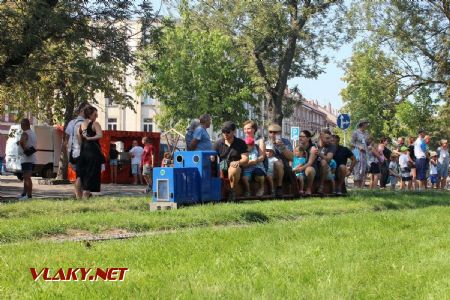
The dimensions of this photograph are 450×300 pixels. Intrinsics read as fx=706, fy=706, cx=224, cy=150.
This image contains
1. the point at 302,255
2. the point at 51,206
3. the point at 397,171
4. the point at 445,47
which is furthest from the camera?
the point at 445,47

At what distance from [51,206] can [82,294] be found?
7.13 m

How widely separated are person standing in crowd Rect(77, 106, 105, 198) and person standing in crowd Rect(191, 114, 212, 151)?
2.24 meters

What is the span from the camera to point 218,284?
4.77 meters

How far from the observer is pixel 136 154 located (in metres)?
27.3

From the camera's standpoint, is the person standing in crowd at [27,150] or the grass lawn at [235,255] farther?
the person standing in crowd at [27,150]

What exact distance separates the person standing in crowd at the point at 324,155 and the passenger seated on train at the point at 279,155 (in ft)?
3.98

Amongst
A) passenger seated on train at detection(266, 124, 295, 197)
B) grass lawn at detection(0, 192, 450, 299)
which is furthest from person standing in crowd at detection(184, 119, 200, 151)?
grass lawn at detection(0, 192, 450, 299)

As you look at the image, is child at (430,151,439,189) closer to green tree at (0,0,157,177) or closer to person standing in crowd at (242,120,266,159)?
green tree at (0,0,157,177)

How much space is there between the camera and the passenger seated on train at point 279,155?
47.4 feet

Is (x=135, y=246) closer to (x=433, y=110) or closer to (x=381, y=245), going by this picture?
(x=381, y=245)

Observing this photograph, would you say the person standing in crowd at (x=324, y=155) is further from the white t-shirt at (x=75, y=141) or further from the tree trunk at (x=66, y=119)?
the tree trunk at (x=66, y=119)

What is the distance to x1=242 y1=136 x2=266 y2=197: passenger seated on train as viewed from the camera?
1368 centimetres

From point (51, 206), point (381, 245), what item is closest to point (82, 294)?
point (381, 245)

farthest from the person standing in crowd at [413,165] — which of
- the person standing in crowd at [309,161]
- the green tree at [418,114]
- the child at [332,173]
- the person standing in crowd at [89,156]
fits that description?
the green tree at [418,114]
